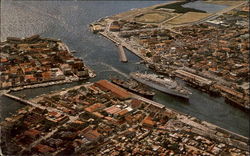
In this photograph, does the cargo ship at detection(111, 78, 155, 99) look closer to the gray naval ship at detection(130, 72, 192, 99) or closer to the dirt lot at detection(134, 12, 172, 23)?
the gray naval ship at detection(130, 72, 192, 99)

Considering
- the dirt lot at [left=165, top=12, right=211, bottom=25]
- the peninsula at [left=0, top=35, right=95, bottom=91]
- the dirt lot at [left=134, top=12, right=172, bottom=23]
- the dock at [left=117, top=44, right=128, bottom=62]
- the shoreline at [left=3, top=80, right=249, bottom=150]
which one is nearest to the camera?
the shoreline at [left=3, top=80, right=249, bottom=150]

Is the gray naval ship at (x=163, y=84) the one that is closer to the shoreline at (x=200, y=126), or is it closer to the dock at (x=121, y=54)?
the shoreline at (x=200, y=126)

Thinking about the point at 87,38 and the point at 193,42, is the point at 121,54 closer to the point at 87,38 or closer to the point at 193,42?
the point at 87,38

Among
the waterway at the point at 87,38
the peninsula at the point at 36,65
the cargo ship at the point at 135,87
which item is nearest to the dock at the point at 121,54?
the waterway at the point at 87,38

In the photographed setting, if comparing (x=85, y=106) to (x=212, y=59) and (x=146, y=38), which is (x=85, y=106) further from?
(x=146, y=38)

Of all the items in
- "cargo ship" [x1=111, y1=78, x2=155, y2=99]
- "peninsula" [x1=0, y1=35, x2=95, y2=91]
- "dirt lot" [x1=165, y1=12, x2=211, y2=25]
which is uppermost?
"dirt lot" [x1=165, y1=12, x2=211, y2=25]

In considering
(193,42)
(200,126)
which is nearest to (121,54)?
(193,42)

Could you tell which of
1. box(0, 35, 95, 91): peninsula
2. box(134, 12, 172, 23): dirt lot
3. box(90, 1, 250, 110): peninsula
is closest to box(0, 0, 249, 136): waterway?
box(0, 35, 95, 91): peninsula
